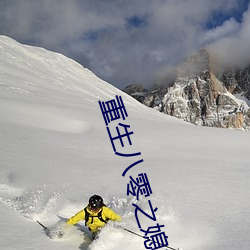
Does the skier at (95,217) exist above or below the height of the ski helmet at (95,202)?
below

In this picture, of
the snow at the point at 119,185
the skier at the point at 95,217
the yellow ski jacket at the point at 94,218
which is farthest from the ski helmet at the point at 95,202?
the snow at the point at 119,185

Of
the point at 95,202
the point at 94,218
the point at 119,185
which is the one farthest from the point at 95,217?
the point at 119,185

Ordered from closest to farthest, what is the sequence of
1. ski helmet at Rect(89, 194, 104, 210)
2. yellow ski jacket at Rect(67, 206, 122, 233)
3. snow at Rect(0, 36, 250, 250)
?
snow at Rect(0, 36, 250, 250) → ski helmet at Rect(89, 194, 104, 210) → yellow ski jacket at Rect(67, 206, 122, 233)

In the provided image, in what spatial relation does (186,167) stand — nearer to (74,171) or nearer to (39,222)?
(74,171)

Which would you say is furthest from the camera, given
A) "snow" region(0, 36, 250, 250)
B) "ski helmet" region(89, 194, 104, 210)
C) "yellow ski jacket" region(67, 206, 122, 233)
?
"yellow ski jacket" region(67, 206, 122, 233)

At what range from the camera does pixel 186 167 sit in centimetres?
958

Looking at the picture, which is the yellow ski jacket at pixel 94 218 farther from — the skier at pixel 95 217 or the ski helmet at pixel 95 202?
the ski helmet at pixel 95 202

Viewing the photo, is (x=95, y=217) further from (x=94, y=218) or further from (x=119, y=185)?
(x=119, y=185)

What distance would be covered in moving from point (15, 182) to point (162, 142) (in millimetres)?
7287

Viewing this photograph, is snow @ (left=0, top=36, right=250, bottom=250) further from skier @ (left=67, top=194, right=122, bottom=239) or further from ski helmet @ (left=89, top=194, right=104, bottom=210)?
ski helmet @ (left=89, top=194, right=104, bottom=210)

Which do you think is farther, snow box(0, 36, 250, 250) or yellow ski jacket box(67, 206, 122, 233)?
yellow ski jacket box(67, 206, 122, 233)

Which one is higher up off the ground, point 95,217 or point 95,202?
point 95,202

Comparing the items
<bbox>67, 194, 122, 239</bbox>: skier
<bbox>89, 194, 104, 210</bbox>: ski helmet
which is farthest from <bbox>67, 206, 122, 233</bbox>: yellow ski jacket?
<bbox>89, 194, 104, 210</bbox>: ski helmet

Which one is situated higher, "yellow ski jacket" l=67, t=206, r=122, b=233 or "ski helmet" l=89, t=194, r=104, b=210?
"ski helmet" l=89, t=194, r=104, b=210
